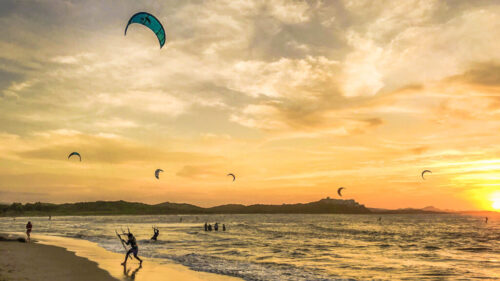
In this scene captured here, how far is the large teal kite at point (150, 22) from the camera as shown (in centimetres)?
1983

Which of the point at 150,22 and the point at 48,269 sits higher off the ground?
the point at 150,22

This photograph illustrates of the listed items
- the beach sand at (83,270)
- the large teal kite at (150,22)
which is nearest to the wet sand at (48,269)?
the beach sand at (83,270)

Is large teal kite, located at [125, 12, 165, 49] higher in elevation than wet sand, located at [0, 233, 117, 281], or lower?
higher

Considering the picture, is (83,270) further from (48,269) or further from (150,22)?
(150,22)

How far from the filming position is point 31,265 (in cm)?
1853

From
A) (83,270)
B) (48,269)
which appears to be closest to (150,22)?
(83,270)

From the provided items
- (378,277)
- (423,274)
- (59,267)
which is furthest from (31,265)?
(423,274)

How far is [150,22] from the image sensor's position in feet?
66.7

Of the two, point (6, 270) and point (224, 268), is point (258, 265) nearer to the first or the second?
point (224, 268)

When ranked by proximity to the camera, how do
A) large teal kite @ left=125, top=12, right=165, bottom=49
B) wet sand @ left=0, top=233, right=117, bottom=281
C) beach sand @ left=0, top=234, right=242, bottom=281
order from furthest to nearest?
large teal kite @ left=125, top=12, right=165, bottom=49
beach sand @ left=0, top=234, right=242, bottom=281
wet sand @ left=0, top=233, right=117, bottom=281

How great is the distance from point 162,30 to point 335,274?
55.5 ft

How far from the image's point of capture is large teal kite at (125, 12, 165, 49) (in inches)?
781

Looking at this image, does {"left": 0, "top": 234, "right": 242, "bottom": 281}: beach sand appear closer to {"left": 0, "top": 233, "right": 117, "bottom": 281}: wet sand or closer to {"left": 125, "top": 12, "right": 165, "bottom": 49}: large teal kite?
{"left": 0, "top": 233, "right": 117, "bottom": 281}: wet sand

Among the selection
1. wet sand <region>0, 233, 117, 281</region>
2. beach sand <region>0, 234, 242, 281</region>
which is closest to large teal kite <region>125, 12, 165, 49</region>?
beach sand <region>0, 234, 242, 281</region>
